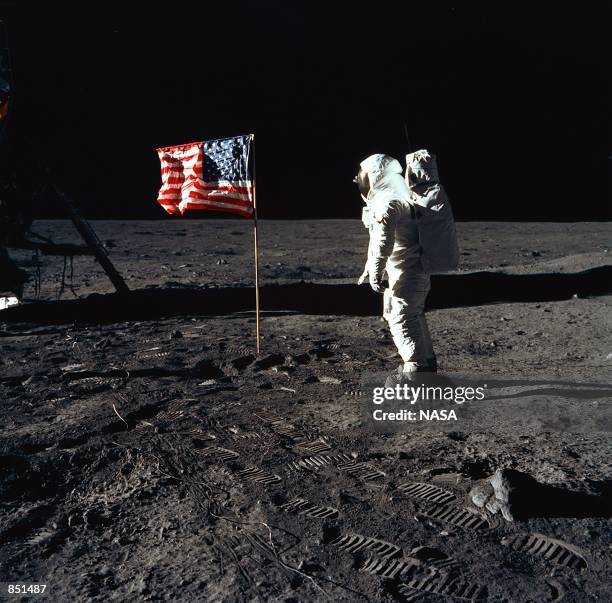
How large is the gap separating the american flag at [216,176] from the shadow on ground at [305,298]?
1.45 m

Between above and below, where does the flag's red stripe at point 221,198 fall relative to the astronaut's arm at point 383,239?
above

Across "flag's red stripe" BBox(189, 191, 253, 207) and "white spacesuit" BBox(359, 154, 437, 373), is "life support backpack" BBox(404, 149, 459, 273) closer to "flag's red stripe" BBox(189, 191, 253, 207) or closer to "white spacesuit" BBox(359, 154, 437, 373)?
"white spacesuit" BBox(359, 154, 437, 373)

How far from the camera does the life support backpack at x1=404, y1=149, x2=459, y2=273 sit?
3350mm

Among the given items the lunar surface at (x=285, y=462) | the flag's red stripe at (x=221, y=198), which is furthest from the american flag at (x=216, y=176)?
the lunar surface at (x=285, y=462)

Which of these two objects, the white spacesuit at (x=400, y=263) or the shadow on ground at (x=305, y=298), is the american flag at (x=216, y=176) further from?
the shadow on ground at (x=305, y=298)

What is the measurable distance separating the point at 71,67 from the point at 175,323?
686 cm

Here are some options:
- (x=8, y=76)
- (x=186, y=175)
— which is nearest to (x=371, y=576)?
(x=186, y=175)

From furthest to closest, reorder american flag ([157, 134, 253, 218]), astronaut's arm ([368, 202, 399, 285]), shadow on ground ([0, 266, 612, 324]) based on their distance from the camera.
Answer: shadow on ground ([0, 266, 612, 324]) → american flag ([157, 134, 253, 218]) → astronaut's arm ([368, 202, 399, 285])

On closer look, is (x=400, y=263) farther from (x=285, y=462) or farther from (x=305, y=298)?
(x=305, y=298)

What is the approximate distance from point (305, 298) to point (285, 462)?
11.8ft

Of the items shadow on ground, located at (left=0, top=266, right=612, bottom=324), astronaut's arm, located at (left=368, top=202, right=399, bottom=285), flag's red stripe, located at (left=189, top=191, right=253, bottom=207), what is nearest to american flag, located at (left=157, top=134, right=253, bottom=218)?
flag's red stripe, located at (left=189, top=191, right=253, bottom=207)

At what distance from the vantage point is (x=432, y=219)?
3355mm

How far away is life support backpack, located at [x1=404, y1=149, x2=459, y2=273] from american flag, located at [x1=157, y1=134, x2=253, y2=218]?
1.39 m

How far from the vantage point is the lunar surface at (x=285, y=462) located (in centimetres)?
203
